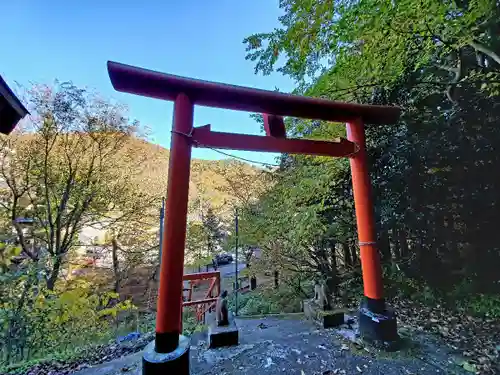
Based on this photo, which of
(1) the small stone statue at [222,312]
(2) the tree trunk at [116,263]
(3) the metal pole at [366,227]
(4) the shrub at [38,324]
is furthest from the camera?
(2) the tree trunk at [116,263]

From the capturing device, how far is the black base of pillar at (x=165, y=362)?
202cm

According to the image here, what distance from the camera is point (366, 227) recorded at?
291cm

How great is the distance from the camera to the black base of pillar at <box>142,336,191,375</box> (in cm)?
202

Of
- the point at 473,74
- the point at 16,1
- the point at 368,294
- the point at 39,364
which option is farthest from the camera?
the point at 16,1

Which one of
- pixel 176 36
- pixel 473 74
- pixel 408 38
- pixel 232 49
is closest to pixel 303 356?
pixel 408 38

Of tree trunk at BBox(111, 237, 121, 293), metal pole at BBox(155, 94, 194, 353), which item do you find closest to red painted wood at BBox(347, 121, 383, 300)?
metal pole at BBox(155, 94, 194, 353)

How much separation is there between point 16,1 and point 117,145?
363 centimetres

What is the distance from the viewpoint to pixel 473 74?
3363mm

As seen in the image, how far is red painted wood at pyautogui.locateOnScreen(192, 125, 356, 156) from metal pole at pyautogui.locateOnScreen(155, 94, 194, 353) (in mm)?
174

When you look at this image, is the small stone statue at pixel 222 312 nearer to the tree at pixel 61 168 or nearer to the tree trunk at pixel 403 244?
the tree trunk at pixel 403 244

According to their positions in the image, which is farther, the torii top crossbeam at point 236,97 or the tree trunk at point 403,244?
the tree trunk at point 403,244

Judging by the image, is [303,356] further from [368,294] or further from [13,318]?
[13,318]

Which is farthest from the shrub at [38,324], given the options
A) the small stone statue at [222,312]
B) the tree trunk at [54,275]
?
the small stone statue at [222,312]

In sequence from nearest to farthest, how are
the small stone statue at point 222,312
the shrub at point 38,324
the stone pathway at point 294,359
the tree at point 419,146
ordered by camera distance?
1. the stone pathway at point 294,359
2. the small stone statue at point 222,312
3. the tree at point 419,146
4. the shrub at point 38,324
